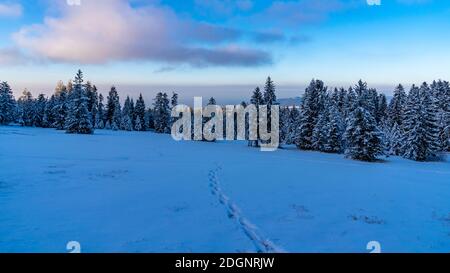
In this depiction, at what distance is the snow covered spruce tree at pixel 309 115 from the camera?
55.3 m

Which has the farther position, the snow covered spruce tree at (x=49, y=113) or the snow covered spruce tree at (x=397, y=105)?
the snow covered spruce tree at (x=49, y=113)

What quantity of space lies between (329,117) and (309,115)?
14.1 feet

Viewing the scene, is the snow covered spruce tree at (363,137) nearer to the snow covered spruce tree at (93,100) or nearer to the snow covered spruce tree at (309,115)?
the snow covered spruce tree at (309,115)

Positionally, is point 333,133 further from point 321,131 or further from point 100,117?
point 100,117

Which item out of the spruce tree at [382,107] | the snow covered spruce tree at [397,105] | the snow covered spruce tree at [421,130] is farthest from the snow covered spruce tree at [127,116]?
the snow covered spruce tree at [421,130]

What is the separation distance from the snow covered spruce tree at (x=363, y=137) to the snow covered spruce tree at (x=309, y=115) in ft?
41.4

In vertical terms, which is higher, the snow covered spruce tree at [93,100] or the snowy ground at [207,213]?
the snow covered spruce tree at [93,100]

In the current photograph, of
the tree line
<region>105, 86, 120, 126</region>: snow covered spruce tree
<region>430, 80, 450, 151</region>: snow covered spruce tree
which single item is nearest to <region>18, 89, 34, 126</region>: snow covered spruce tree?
the tree line

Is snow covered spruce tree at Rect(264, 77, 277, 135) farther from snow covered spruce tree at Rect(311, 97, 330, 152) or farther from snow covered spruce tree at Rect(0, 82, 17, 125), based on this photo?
snow covered spruce tree at Rect(0, 82, 17, 125)

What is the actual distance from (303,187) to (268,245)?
9921mm

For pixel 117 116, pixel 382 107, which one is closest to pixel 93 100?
pixel 117 116

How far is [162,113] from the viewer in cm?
10688

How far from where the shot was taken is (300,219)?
35.7ft

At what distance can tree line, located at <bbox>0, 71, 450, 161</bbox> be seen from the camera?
42125 millimetres
